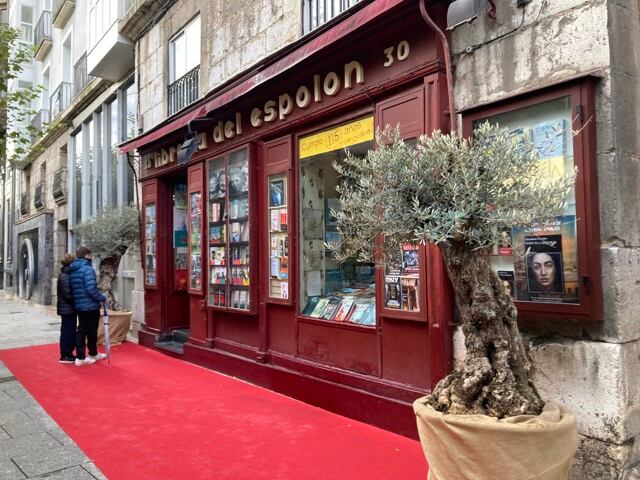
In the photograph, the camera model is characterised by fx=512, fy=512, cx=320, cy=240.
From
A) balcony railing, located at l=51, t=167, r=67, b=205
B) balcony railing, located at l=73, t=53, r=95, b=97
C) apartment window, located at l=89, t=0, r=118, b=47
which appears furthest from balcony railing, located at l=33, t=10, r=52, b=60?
apartment window, located at l=89, t=0, r=118, b=47

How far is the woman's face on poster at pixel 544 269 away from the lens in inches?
136

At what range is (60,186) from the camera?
1612 cm

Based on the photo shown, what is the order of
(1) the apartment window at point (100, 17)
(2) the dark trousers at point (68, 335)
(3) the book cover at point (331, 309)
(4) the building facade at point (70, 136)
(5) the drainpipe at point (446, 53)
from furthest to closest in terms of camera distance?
(4) the building facade at point (70, 136) → (1) the apartment window at point (100, 17) → (2) the dark trousers at point (68, 335) → (3) the book cover at point (331, 309) → (5) the drainpipe at point (446, 53)

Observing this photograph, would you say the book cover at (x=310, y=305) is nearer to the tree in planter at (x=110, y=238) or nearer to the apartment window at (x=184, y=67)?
the apartment window at (x=184, y=67)

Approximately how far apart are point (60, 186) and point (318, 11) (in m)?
13.0

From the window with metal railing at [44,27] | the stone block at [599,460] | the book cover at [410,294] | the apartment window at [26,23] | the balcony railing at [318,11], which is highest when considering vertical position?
the apartment window at [26,23]

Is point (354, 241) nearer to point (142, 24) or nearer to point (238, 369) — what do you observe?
point (238, 369)

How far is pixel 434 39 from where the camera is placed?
4.27 m

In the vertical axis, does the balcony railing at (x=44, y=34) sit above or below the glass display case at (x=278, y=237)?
Result: above

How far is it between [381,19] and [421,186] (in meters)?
2.42

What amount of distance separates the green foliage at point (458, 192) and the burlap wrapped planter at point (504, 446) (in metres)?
0.91

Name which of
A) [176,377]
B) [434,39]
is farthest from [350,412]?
[434,39]

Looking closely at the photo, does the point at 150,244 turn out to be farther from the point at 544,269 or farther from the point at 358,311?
the point at 544,269

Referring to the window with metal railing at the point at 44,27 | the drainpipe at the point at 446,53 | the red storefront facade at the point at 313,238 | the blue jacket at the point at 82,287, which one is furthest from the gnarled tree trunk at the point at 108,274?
the window with metal railing at the point at 44,27
